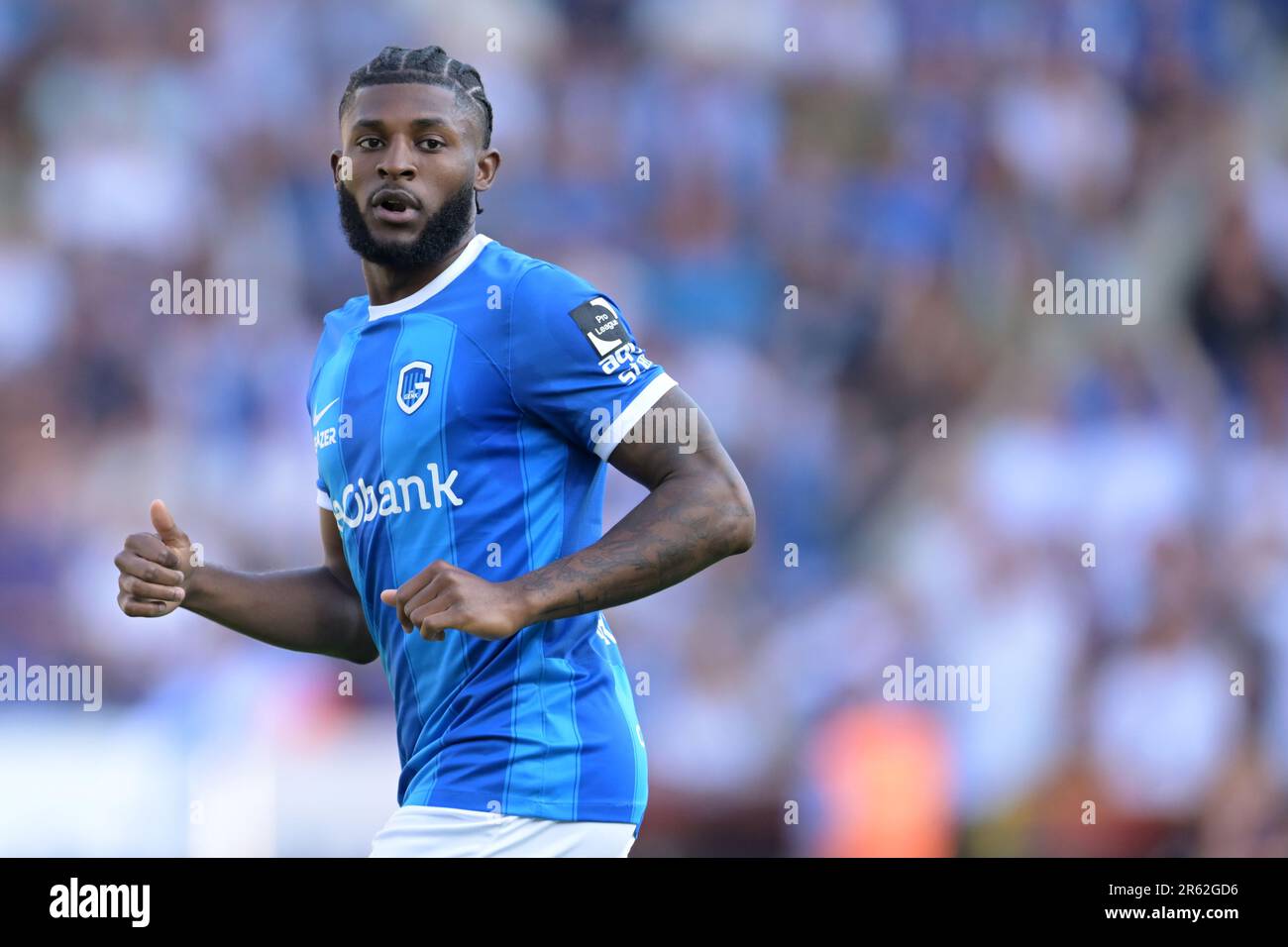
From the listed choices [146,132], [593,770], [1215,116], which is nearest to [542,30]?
[146,132]

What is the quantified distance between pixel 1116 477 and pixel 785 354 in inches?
64.3

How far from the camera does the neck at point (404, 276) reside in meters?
3.47

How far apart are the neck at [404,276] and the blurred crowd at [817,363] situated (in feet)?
10.9

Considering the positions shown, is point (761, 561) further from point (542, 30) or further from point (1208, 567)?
point (542, 30)

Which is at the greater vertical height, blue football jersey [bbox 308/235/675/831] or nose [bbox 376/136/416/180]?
nose [bbox 376/136/416/180]

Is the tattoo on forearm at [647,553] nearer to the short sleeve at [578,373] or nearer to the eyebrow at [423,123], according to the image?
the short sleeve at [578,373]

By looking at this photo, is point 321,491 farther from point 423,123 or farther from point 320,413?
point 423,123

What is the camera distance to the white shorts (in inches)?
124

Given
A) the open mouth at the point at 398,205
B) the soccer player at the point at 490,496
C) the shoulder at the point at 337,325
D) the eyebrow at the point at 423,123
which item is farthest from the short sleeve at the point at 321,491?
the eyebrow at the point at 423,123

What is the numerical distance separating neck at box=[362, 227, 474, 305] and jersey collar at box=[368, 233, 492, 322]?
0.4 inches

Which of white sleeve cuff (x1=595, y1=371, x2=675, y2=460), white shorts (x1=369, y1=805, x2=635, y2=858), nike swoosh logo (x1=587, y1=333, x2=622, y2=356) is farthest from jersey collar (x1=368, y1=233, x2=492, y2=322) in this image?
white shorts (x1=369, y1=805, x2=635, y2=858)

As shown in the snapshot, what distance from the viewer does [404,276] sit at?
349cm

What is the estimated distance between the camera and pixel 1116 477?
7.30 meters

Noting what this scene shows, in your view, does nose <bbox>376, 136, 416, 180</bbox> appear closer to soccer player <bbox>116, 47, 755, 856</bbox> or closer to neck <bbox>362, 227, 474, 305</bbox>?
soccer player <bbox>116, 47, 755, 856</bbox>
